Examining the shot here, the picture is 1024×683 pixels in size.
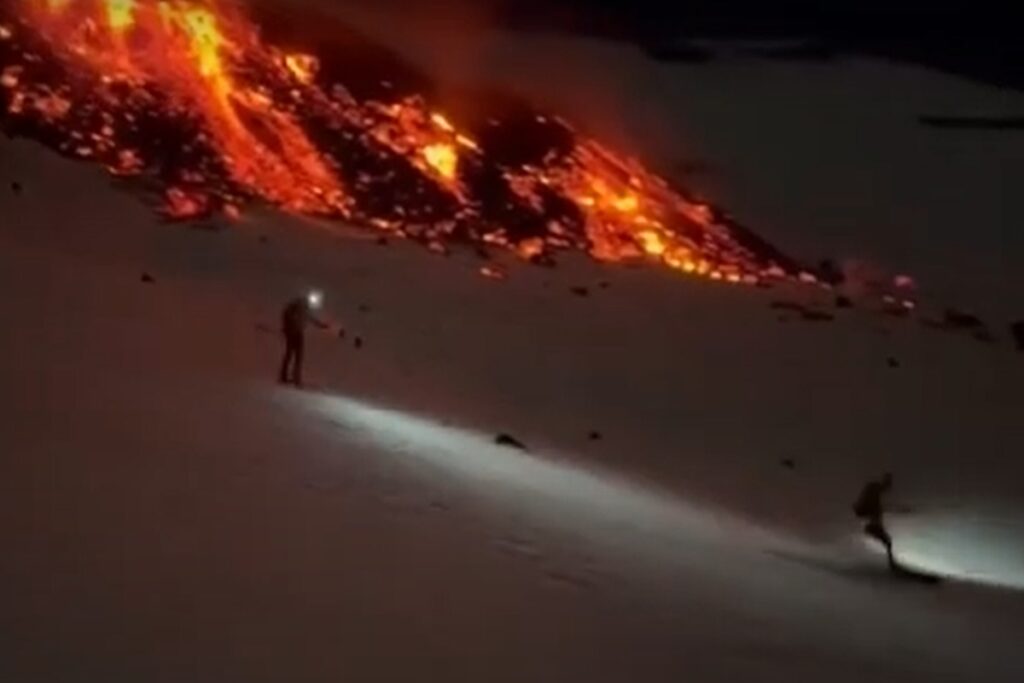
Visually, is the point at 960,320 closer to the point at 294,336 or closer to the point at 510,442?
the point at 510,442

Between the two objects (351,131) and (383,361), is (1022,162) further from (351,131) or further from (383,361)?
(383,361)

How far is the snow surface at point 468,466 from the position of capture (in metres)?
7.81

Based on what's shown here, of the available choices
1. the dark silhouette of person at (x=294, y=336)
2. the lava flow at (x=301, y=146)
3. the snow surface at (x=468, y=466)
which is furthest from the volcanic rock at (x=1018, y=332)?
the dark silhouette of person at (x=294, y=336)

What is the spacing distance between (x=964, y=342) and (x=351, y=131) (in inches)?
348

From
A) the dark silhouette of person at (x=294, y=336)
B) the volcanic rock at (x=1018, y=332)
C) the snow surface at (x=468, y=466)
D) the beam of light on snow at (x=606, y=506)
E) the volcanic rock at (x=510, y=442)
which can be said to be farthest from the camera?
the volcanic rock at (x=1018, y=332)

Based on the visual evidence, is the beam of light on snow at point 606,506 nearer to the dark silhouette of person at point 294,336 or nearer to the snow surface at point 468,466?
the snow surface at point 468,466

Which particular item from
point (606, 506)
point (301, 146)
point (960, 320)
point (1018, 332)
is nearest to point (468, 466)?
point (606, 506)

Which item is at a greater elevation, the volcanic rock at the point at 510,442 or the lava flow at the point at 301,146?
the lava flow at the point at 301,146

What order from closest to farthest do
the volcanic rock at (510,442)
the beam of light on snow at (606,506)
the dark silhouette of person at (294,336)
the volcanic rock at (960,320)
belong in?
the beam of light on snow at (606,506), the dark silhouette of person at (294,336), the volcanic rock at (510,442), the volcanic rock at (960,320)

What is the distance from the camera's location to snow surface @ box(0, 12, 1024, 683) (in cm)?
781

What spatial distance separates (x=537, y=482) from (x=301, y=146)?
1350cm

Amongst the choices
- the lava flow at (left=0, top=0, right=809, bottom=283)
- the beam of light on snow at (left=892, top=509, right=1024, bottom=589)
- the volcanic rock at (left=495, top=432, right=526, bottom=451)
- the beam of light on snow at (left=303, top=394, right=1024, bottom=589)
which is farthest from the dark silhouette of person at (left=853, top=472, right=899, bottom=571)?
the lava flow at (left=0, top=0, right=809, bottom=283)

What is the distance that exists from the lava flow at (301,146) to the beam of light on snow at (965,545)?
28.0 ft

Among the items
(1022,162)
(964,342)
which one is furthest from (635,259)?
(1022,162)
